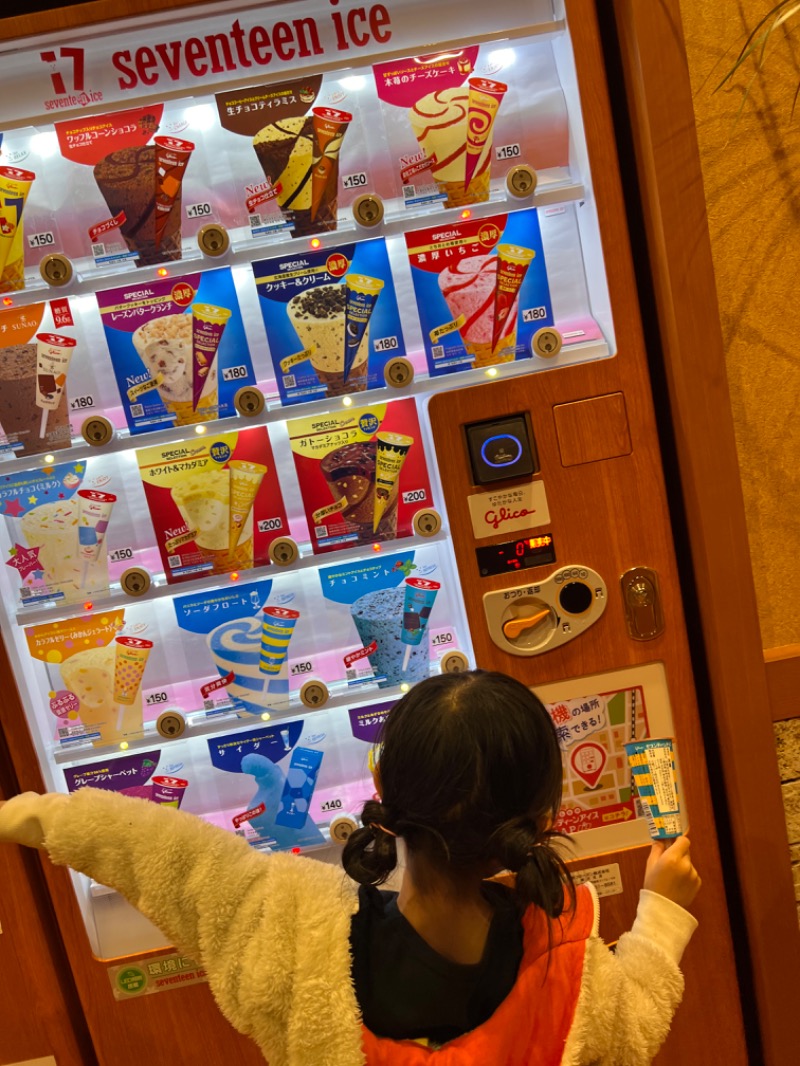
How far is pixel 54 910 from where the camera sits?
2012 mm

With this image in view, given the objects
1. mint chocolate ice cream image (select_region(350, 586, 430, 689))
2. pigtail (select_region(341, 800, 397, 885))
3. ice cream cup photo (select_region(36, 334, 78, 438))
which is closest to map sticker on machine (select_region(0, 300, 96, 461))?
ice cream cup photo (select_region(36, 334, 78, 438))

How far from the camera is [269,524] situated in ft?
6.59

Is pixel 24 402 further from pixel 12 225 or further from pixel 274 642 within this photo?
pixel 274 642

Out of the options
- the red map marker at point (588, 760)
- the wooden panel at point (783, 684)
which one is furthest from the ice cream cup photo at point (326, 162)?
the wooden panel at point (783, 684)

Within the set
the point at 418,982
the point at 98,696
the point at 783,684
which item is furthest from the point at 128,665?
the point at 783,684

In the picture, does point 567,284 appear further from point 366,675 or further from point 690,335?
point 366,675

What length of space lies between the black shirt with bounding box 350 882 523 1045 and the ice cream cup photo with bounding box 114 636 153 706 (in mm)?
953

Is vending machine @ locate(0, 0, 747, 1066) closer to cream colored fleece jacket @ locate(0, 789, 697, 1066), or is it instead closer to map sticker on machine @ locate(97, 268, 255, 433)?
map sticker on machine @ locate(97, 268, 255, 433)

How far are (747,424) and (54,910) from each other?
1.86m

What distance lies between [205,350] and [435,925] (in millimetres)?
1263

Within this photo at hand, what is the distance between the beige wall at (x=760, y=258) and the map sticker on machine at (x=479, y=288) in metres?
0.36

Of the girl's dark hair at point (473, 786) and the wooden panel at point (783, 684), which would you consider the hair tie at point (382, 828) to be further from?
the wooden panel at point (783, 684)

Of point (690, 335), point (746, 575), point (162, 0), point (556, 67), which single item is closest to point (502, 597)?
point (746, 575)

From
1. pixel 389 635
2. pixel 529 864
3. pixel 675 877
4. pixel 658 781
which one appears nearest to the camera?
pixel 529 864
